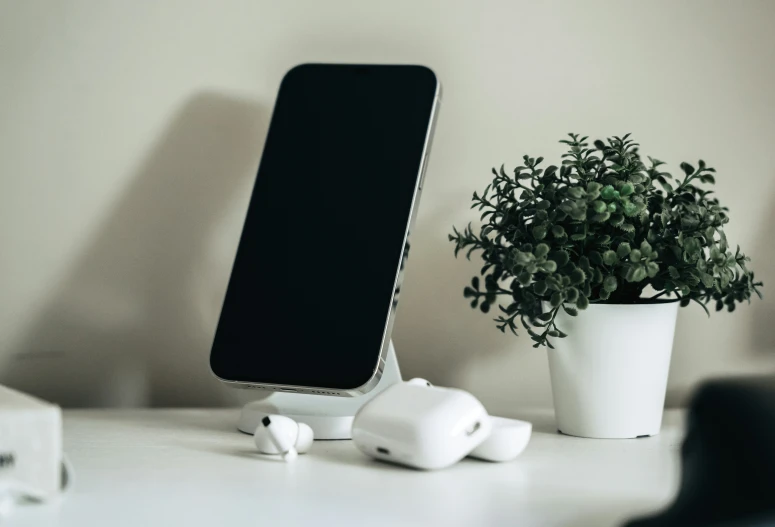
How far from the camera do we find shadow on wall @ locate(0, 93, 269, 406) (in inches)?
35.7

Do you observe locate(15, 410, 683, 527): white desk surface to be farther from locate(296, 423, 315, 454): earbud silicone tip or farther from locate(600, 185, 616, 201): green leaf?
locate(600, 185, 616, 201): green leaf

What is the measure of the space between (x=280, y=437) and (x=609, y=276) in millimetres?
322

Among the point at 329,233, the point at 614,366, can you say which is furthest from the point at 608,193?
the point at 329,233

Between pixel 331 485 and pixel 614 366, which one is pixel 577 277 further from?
pixel 331 485

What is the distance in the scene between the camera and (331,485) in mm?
586

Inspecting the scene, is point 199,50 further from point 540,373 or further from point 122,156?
point 540,373

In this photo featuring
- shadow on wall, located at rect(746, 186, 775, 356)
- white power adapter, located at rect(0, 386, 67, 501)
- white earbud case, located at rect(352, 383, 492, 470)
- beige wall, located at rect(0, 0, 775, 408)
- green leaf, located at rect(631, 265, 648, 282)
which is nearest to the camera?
white power adapter, located at rect(0, 386, 67, 501)

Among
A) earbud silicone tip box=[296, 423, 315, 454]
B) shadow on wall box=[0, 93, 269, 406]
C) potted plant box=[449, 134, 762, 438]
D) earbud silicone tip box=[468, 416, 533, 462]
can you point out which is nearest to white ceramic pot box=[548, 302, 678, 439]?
potted plant box=[449, 134, 762, 438]

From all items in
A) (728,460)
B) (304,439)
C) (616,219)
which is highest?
(616,219)

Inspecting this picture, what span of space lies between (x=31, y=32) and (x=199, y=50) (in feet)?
0.59

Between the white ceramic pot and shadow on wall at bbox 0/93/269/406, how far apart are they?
0.40 meters

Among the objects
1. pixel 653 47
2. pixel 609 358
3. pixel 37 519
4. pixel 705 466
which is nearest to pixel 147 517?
pixel 37 519

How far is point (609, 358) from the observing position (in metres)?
0.74

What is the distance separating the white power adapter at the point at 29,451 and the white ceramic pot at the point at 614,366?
1.50 ft
